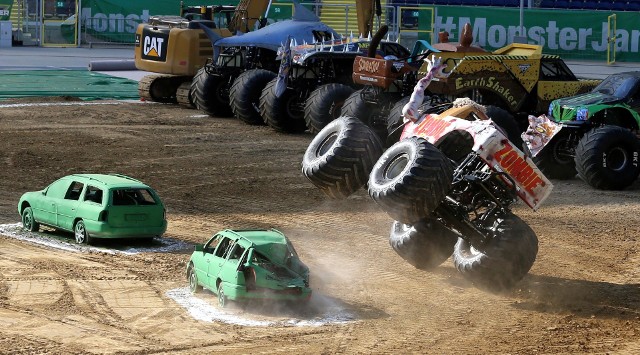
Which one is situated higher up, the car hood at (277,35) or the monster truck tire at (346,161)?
the car hood at (277,35)

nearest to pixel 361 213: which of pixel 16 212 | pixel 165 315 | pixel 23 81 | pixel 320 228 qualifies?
pixel 320 228

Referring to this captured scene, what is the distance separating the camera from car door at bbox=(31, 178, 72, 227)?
52.9 ft

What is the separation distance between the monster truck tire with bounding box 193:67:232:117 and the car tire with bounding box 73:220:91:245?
41.8 feet

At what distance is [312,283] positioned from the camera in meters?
13.8

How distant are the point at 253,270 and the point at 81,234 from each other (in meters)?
4.28

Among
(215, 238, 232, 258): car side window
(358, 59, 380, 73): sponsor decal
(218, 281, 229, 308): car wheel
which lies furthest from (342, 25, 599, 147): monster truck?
(218, 281, 229, 308): car wheel

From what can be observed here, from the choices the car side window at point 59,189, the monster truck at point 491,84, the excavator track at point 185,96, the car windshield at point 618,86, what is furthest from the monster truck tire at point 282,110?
the car side window at point 59,189

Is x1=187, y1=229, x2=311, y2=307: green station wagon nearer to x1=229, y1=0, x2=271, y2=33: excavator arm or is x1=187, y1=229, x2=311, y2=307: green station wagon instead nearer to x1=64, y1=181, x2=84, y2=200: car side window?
x1=64, y1=181, x2=84, y2=200: car side window

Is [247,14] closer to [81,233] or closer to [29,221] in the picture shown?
[29,221]

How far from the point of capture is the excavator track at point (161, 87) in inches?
1238

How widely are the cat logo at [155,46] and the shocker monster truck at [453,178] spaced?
16.7 metres

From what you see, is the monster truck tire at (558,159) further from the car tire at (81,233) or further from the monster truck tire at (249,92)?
the car tire at (81,233)

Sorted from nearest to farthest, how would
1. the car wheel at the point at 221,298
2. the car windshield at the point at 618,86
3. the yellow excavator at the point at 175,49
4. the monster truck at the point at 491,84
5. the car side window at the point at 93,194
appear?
the car wheel at the point at 221,298, the car side window at the point at 93,194, the car windshield at the point at 618,86, the monster truck at the point at 491,84, the yellow excavator at the point at 175,49

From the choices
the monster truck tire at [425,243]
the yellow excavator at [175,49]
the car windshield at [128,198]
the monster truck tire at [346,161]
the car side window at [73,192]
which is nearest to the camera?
the monster truck tire at [346,161]
